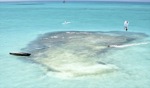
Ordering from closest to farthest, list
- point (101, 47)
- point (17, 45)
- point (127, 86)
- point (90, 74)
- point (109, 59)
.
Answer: point (127, 86) → point (90, 74) → point (109, 59) → point (101, 47) → point (17, 45)

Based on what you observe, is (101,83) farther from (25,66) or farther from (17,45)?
(17,45)

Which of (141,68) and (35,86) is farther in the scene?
(141,68)

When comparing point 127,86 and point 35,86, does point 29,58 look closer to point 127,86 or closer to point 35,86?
point 35,86

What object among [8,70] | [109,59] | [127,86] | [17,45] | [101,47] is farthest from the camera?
[17,45]

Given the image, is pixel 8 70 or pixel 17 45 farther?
pixel 17 45

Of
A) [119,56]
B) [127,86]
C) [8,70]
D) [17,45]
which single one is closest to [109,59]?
[119,56]

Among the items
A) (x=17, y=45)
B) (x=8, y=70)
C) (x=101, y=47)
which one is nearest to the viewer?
(x=8, y=70)

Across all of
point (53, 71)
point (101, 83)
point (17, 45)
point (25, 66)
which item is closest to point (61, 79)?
point (53, 71)

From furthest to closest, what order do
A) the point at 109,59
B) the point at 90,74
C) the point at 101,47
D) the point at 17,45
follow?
1. the point at 17,45
2. the point at 101,47
3. the point at 109,59
4. the point at 90,74
